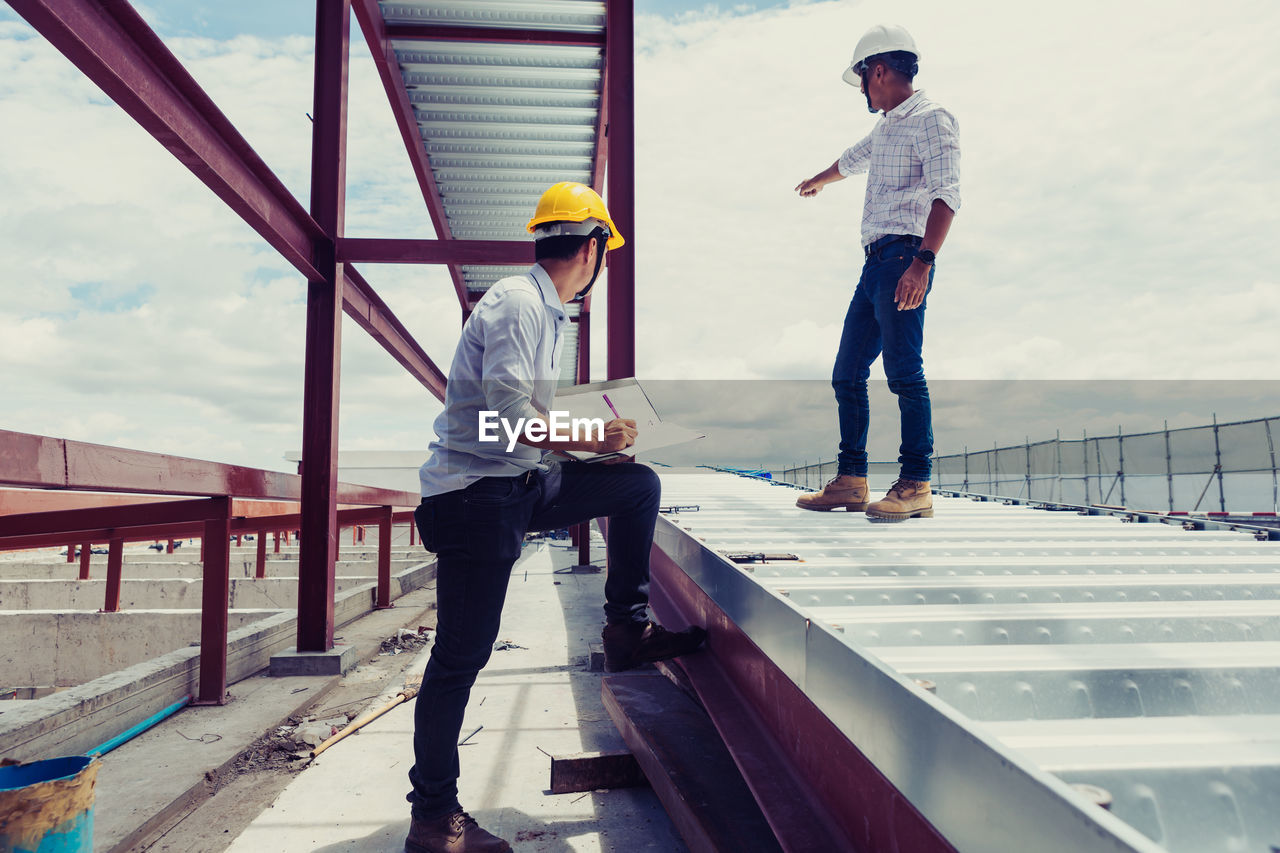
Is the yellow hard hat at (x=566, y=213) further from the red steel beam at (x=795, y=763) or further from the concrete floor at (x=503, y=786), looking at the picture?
the concrete floor at (x=503, y=786)

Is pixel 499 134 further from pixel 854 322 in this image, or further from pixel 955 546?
pixel 955 546

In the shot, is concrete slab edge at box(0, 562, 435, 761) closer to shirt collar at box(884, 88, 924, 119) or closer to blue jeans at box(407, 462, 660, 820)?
blue jeans at box(407, 462, 660, 820)

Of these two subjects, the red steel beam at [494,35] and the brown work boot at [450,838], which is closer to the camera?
the brown work boot at [450,838]

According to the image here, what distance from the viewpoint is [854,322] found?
167 inches

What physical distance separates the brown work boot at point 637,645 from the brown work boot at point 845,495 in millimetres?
1719

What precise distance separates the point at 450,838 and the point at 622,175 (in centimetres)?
479

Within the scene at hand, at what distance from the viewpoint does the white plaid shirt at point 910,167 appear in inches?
141

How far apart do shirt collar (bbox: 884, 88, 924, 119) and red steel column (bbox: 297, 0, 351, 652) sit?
3.77 metres

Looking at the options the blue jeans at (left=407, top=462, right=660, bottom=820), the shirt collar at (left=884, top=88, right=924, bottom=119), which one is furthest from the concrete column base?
the shirt collar at (left=884, top=88, right=924, bottom=119)

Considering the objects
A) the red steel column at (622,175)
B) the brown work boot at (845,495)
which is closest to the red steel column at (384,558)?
the red steel column at (622,175)

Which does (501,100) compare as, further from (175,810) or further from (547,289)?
(175,810)

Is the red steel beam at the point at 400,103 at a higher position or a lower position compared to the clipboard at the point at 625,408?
higher

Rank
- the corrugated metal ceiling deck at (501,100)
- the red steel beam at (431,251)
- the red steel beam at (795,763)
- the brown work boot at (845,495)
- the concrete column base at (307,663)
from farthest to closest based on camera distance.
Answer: the corrugated metal ceiling deck at (501,100)
the red steel beam at (431,251)
the concrete column base at (307,663)
the brown work boot at (845,495)
the red steel beam at (795,763)

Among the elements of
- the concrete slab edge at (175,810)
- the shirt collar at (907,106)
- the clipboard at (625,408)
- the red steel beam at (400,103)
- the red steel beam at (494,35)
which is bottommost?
the concrete slab edge at (175,810)
